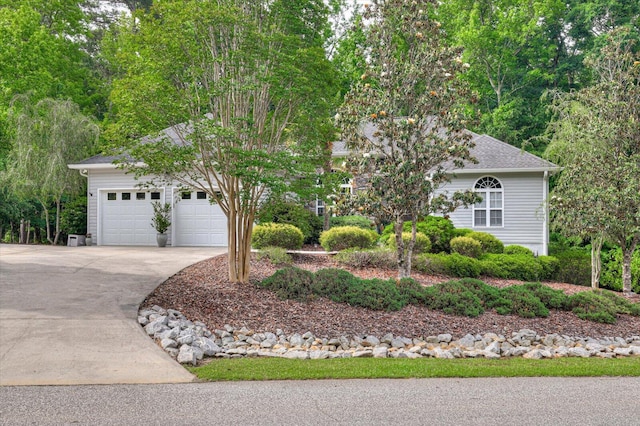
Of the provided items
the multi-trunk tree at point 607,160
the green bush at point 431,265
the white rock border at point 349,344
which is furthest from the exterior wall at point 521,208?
the white rock border at point 349,344

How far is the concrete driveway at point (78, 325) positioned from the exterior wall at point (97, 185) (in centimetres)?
616

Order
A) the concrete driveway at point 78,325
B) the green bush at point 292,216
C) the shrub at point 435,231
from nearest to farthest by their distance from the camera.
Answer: the concrete driveway at point 78,325 < the green bush at point 292,216 < the shrub at point 435,231

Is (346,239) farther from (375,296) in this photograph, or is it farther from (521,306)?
(521,306)

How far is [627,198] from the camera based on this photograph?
1058 centimetres

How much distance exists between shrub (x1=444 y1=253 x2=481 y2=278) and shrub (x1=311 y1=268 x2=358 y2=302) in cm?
→ 394

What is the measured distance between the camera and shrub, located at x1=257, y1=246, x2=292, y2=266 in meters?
12.5

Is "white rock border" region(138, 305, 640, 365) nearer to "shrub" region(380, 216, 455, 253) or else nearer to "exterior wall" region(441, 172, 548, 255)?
"shrub" region(380, 216, 455, 253)

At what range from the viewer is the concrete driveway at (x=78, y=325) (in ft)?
17.6

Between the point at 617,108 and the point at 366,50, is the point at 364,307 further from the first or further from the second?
the point at 617,108

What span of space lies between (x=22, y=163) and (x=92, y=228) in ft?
9.80

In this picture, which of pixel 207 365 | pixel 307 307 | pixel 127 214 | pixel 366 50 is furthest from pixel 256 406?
pixel 127 214

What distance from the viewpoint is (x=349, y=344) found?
7.39 meters

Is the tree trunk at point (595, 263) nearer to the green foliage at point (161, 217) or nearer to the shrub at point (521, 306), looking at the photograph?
the shrub at point (521, 306)

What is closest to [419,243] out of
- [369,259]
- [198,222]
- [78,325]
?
[369,259]
